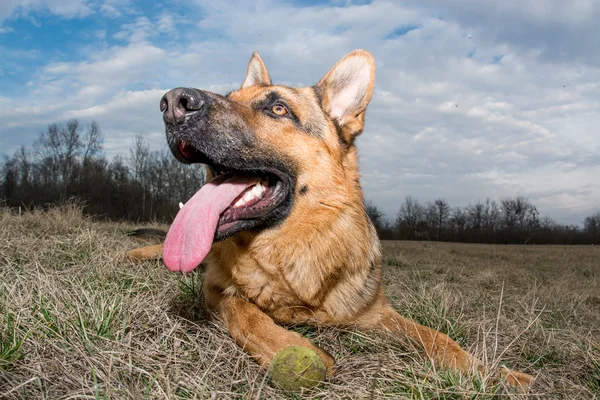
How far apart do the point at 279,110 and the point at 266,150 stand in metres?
0.52

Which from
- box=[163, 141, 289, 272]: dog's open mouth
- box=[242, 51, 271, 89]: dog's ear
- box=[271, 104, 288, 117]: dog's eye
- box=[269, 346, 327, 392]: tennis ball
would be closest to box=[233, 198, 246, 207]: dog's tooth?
box=[163, 141, 289, 272]: dog's open mouth

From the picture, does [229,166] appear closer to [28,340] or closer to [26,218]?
[28,340]

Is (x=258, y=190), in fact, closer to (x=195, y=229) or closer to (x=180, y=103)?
(x=195, y=229)

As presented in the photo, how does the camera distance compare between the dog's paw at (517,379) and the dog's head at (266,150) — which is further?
the dog's head at (266,150)

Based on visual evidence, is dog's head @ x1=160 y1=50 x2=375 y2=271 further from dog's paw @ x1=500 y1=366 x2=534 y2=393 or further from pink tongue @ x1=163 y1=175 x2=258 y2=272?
dog's paw @ x1=500 y1=366 x2=534 y2=393

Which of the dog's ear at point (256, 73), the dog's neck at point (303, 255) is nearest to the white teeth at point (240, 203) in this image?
the dog's neck at point (303, 255)

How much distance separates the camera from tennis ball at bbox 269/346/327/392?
2.50 m

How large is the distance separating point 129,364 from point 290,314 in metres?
1.32

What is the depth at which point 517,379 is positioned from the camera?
2924mm

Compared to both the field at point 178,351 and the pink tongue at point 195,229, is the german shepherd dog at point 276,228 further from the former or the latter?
the field at point 178,351

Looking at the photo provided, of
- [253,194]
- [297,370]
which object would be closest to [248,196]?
[253,194]

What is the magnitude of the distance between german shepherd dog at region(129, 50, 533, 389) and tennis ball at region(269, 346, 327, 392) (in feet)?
0.69

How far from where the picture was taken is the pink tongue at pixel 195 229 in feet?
10.1

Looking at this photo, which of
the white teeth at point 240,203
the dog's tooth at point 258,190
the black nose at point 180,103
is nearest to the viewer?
the black nose at point 180,103
